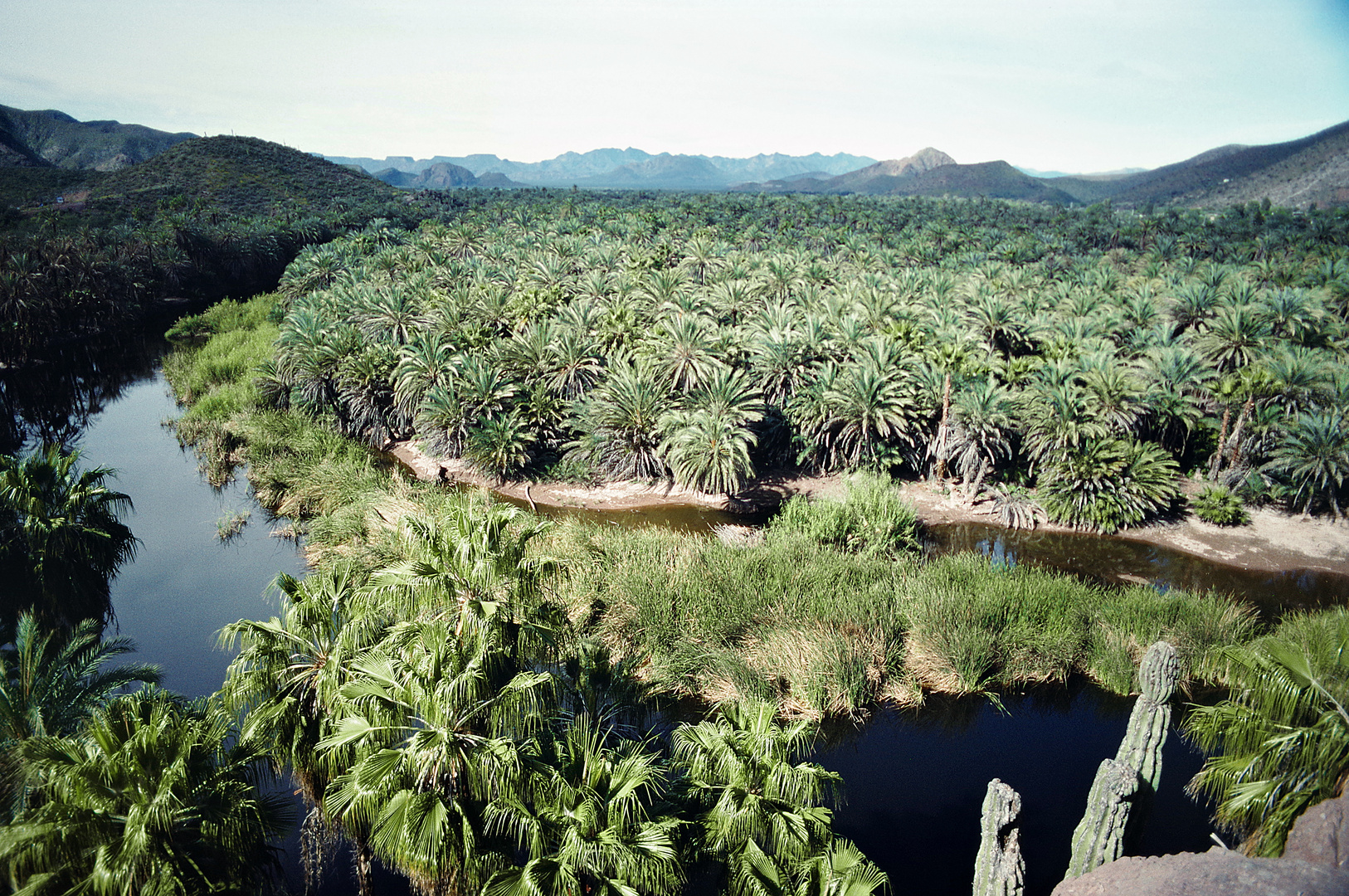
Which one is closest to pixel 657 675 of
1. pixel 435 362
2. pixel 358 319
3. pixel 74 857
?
pixel 74 857

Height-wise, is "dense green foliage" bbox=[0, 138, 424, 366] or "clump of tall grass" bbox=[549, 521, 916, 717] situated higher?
"dense green foliage" bbox=[0, 138, 424, 366]

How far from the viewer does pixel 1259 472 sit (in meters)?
19.4

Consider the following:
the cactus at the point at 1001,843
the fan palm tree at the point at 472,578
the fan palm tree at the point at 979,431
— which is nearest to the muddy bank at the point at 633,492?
the fan palm tree at the point at 979,431

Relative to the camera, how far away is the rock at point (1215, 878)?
4988mm

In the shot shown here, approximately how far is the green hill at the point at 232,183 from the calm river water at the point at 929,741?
232 feet

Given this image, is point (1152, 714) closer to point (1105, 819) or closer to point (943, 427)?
point (1105, 819)

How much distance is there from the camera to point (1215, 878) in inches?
209

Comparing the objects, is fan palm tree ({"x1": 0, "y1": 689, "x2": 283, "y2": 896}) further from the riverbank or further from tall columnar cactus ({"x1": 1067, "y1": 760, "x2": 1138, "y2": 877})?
the riverbank

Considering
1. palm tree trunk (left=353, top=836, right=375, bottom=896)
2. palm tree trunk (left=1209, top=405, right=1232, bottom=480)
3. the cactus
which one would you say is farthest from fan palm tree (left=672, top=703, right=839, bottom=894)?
palm tree trunk (left=1209, top=405, right=1232, bottom=480)

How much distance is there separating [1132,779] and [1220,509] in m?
16.4

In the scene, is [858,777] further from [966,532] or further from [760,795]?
[966,532]

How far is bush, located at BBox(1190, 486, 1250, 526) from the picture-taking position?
61.8 feet

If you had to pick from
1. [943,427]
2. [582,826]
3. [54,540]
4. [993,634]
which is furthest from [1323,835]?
[54,540]

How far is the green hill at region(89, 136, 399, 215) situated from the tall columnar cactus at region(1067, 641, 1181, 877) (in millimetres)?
87583
